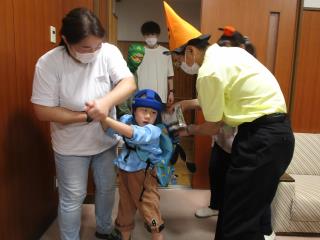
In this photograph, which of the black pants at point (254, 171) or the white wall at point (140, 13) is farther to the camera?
the white wall at point (140, 13)

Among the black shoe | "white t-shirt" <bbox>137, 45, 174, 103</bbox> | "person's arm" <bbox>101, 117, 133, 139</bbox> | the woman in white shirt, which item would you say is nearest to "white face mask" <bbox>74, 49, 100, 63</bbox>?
the woman in white shirt

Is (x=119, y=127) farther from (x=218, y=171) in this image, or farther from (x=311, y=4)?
(x=311, y=4)

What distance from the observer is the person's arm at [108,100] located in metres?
1.23

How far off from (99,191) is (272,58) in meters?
1.90

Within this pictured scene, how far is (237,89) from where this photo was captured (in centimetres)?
122

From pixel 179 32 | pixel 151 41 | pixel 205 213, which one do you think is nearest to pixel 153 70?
pixel 151 41

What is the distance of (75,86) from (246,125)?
0.81 metres

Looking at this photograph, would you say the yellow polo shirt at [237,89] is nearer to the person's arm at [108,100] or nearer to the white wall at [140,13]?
the person's arm at [108,100]

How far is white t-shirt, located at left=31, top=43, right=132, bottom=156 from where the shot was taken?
4.43ft

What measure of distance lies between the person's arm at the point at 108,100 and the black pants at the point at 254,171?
559mm

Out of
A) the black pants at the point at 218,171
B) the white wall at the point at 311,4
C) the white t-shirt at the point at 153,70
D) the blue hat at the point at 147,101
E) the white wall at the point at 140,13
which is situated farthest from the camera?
the white wall at the point at 140,13

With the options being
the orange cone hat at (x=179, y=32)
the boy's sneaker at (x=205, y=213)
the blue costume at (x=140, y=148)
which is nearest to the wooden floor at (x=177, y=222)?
the boy's sneaker at (x=205, y=213)

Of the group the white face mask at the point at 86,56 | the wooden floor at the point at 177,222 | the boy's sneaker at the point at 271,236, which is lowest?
the wooden floor at the point at 177,222

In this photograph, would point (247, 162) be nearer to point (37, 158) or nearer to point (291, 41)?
point (37, 158)
